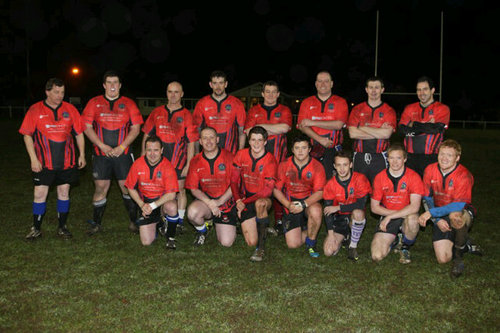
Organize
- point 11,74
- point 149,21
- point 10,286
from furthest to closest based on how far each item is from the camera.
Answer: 1. point 149,21
2. point 11,74
3. point 10,286

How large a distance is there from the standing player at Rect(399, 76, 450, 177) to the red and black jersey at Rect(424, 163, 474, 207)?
2.40ft

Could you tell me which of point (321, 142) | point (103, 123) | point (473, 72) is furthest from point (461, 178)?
point (473, 72)

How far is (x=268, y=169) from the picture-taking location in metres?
5.51

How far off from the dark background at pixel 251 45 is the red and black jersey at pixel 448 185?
38.9 meters

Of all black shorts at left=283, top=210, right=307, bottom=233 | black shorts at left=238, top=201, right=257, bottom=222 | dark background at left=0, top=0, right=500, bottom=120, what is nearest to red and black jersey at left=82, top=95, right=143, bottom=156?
black shorts at left=238, top=201, right=257, bottom=222

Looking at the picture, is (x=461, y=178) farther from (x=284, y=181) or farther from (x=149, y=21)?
(x=149, y=21)

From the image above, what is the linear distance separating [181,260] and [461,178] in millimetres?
3009

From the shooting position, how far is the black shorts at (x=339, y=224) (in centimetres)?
529

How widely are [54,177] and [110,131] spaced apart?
2.78ft

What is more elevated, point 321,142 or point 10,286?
point 321,142

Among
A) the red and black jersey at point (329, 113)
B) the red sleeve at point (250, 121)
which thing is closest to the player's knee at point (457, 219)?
the red and black jersey at point (329, 113)

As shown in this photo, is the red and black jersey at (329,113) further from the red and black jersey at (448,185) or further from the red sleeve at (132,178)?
the red sleeve at (132,178)

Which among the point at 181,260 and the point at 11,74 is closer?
the point at 181,260

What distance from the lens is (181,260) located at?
5.02 m
